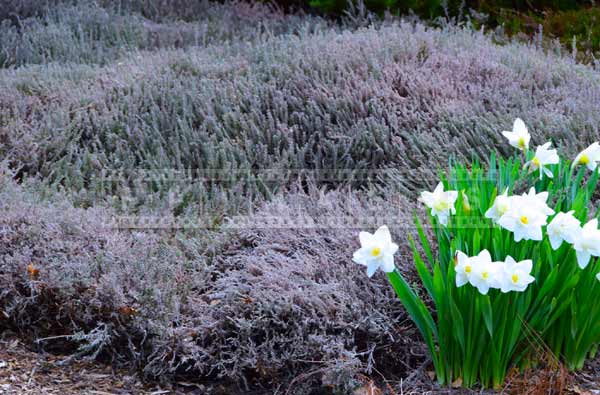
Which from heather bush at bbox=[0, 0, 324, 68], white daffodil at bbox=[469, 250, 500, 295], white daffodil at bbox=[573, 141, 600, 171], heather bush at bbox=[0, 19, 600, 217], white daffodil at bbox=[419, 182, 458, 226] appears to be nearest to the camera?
white daffodil at bbox=[469, 250, 500, 295]

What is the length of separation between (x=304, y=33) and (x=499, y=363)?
364 cm

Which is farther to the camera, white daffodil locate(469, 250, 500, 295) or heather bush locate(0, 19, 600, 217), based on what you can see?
heather bush locate(0, 19, 600, 217)

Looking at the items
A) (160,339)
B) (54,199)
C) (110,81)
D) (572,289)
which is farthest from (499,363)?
(110,81)

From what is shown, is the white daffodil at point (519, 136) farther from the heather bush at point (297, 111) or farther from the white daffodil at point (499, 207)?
the heather bush at point (297, 111)

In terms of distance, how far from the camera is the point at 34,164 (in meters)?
4.21

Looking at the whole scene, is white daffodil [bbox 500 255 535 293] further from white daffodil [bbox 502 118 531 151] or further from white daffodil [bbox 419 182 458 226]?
white daffodil [bbox 502 118 531 151]

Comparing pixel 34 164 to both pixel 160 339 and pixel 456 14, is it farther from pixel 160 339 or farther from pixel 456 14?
pixel 456 14

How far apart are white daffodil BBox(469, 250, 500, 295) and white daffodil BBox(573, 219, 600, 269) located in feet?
0.93

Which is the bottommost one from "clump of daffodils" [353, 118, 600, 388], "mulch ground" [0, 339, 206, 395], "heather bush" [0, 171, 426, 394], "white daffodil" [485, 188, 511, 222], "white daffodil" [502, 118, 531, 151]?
"mulch ground" [0, 339, 206, 395]

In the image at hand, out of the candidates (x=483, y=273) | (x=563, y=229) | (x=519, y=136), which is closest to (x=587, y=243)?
(x=563, y=229)

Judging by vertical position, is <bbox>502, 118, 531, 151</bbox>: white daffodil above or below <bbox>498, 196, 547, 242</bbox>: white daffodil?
above

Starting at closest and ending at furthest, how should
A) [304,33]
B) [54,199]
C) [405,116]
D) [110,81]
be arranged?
[54,199], [405,116], [110,81], [304,33]

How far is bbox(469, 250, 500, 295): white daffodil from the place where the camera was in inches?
92.4

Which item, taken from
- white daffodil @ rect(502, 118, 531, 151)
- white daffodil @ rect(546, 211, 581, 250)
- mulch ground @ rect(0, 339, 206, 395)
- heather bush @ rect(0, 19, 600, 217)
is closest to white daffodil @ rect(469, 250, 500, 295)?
white daffodil @ rect(546, 211, 581, 250)
